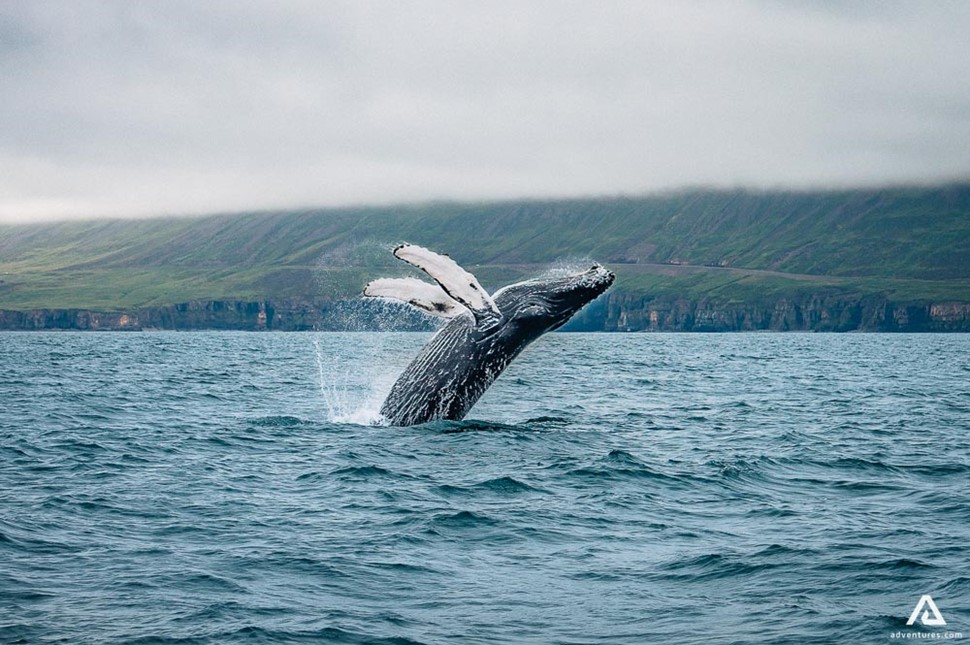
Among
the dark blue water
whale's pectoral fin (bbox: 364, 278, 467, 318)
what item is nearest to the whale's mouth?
whale's pectoral fin (bbox: 364, 278, 467, 318)

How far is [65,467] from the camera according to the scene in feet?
46.5

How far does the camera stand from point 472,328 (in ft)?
48.7

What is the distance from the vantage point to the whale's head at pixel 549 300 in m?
14.6

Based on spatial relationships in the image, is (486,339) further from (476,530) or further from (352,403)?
(352,403)

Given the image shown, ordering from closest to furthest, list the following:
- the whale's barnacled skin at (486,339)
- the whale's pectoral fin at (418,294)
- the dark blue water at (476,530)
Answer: the dark blue water at (476,530), the whale's pectoral fin at (418,294), the whale's barnacled skin at (486,339)

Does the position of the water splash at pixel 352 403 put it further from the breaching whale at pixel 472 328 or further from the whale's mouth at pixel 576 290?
the whale's mouth at pixel 576 290

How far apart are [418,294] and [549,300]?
2037 mm

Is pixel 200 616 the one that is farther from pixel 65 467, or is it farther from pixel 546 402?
pixel 546 402

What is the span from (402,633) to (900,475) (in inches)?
361

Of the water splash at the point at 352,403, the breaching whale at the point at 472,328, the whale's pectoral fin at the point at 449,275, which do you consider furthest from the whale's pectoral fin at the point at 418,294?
the water splash at the point at 352,403

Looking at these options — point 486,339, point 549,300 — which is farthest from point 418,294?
point 549,300

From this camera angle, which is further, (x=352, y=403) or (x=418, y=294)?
(x=352, y=403)

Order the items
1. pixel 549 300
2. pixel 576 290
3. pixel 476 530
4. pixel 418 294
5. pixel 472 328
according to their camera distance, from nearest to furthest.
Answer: pixel 476 530, pixel 418 294, pixel 576 290, pixel 549 300, pixel 472 328

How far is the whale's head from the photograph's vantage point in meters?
14.6
